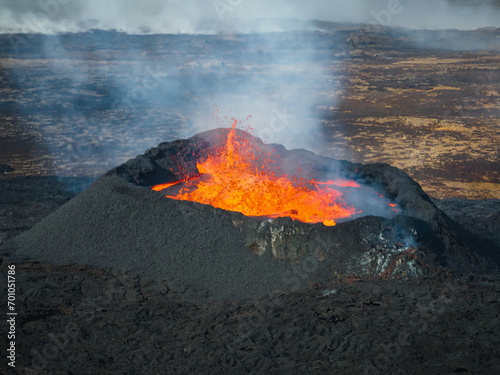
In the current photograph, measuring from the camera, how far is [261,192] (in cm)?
931

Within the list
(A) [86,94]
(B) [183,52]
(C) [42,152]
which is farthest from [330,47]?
(C) [42,152]

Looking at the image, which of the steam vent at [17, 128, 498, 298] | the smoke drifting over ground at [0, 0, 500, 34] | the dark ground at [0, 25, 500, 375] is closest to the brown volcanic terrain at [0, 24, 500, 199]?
the dark ground at [0, 25, 500, 375]

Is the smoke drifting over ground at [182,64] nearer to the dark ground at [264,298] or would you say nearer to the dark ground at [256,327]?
the dark ground at [264,298]

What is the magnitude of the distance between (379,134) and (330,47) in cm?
2004

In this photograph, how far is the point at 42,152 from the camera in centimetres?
1702

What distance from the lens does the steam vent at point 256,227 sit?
25.5 ft

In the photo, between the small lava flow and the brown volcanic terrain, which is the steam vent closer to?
the small lava flow

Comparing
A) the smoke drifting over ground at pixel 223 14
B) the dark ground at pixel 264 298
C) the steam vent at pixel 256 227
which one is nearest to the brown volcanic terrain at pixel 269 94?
the dark ground at pixel 264 298

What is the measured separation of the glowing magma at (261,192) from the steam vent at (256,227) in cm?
2

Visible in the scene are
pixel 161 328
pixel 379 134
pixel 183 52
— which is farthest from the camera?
pixel 183 52

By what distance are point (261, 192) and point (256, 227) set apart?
4.25ft

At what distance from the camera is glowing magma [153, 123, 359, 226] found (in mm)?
9062

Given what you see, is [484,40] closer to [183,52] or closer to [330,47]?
[330,47]

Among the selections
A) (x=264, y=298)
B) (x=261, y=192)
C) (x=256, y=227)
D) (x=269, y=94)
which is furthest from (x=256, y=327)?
(x=269, y=94)
